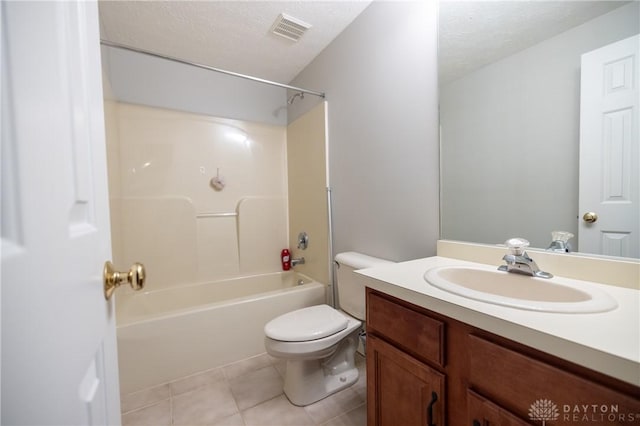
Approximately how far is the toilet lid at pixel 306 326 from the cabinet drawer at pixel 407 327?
1.38 ft

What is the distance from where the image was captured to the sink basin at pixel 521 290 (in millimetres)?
602

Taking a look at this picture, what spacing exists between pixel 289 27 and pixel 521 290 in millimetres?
2020

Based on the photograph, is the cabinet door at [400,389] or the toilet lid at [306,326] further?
the toilet lid at [306,326]

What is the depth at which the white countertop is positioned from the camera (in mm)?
436

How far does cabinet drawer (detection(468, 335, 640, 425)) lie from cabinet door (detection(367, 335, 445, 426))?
0.46 ft

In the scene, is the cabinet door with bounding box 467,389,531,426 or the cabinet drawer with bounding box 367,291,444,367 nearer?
the cabinet door with bounding box 467,389,531,426

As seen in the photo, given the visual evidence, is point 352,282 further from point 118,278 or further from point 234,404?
point 118,278

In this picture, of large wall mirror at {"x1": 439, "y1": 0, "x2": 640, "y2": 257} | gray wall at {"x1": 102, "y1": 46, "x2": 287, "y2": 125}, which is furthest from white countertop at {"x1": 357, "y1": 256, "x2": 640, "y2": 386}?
gray wall at {"x1": 102, "y1": 46, "x2": 287, "y2": 125}

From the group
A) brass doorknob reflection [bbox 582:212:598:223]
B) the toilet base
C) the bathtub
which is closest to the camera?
brass doorknob reflection [bbox 582:212:598:223]

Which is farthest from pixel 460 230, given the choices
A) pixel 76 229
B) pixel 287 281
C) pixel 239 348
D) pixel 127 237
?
pixel 127 237

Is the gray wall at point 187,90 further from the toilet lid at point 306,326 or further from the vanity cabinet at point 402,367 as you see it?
the vanity cabinet at point 402,367

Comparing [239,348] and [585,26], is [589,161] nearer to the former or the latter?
[585,26]

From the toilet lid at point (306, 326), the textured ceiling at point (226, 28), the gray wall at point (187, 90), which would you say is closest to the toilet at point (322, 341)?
the toilet lid at point (306, 326)

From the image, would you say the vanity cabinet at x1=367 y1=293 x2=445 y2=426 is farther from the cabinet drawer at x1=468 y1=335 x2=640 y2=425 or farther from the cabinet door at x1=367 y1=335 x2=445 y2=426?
the cabinet drawer at x1=468 y1=335 x2=640 y2=425
